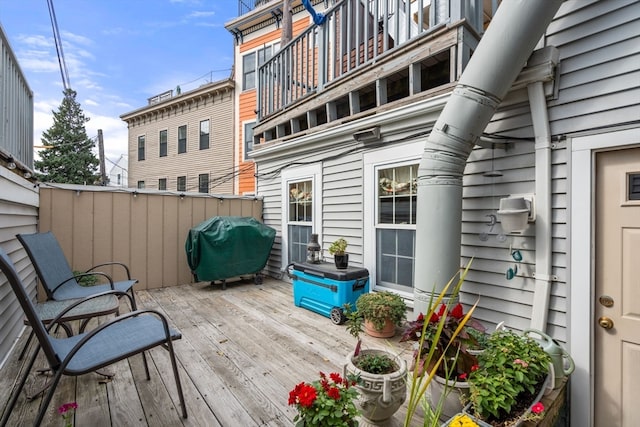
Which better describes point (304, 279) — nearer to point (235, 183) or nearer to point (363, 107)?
point (363, 107)

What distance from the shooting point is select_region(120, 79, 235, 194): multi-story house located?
10.6 m

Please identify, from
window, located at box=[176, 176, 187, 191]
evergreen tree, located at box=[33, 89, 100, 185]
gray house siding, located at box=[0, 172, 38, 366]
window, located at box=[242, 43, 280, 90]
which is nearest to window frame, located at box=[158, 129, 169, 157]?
window, located at box=[176, 176, 187, 191]

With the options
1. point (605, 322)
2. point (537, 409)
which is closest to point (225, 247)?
point (537, 409)

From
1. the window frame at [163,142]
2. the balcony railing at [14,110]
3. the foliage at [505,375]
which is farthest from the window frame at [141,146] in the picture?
the foliage at [505,375]

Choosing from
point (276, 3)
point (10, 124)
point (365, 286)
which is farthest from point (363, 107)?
point (276, 3)

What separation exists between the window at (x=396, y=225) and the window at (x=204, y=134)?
9.15m

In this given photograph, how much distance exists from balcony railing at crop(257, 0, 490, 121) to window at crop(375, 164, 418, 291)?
4.84 feet

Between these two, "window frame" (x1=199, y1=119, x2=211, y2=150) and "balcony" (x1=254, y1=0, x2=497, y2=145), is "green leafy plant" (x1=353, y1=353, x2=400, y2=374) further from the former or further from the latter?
"window frame" (x1=199, y1=119, x2=211, y2=150)

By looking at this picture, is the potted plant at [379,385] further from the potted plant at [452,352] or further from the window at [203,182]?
the window at [203,182]

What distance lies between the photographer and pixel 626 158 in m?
1.99

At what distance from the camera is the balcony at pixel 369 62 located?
2.90 m

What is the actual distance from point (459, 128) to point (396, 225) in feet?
4.94

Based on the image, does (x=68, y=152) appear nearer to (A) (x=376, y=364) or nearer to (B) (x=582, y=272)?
(A) (x=376, y=364)

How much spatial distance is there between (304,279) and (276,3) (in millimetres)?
8712
